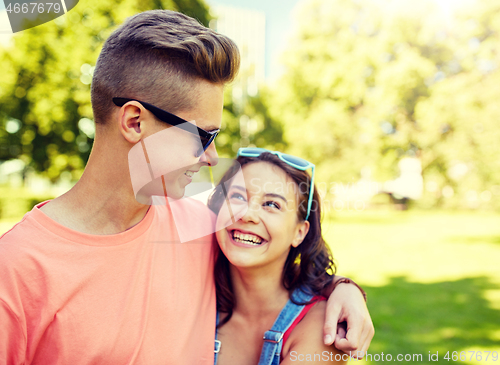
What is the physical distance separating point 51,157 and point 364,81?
1485 cm

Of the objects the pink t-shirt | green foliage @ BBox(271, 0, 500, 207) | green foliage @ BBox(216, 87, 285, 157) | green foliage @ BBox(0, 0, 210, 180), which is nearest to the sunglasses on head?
the pink t-shirt

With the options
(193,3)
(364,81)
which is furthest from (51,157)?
(364,81)

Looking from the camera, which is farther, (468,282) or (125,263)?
(468,282)

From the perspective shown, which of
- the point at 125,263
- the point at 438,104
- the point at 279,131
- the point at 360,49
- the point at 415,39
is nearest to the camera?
the point at 125,263

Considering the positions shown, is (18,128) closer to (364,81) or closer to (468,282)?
(468,282)

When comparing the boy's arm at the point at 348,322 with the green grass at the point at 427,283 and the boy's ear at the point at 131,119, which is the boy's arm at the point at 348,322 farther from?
the boy's ear at the point at 131,119

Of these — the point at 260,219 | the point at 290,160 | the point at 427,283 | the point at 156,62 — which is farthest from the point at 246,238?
the point at 427,283

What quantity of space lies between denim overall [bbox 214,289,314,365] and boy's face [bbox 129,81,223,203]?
2.79 feet

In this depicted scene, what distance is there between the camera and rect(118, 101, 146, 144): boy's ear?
1.74 metres

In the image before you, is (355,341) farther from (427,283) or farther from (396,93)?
(396,93)

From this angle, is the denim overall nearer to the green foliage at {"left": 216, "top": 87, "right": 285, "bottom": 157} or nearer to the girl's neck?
the girl's neck

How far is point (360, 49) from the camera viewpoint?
19.3 metres

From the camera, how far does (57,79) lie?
472 inches

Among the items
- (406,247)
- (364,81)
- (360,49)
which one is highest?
(360,49)
